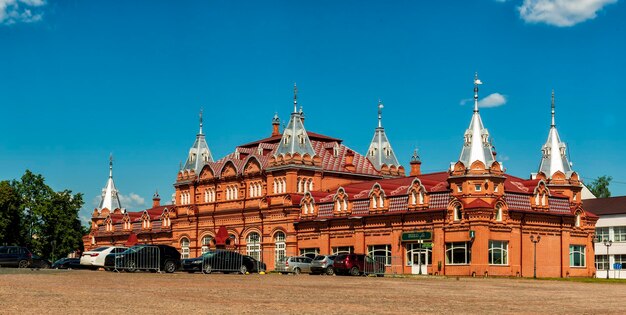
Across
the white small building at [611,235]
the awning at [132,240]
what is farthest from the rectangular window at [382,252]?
the awning at [132,240]

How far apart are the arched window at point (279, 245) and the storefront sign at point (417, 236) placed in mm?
16774

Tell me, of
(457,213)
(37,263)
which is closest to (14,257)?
(37,263)

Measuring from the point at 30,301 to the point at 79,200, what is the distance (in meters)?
99.0

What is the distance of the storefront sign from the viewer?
71.8 meters

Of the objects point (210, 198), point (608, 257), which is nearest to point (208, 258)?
point (210, 198)

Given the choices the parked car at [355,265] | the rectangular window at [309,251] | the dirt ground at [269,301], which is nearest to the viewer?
the dirt ground at [269,301]

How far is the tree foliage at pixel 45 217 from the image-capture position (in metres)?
114

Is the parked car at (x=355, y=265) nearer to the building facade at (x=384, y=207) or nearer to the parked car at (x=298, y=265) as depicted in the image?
the parked car at (x=298, y=265)

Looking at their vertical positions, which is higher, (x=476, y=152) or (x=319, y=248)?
(x=476, y=152)

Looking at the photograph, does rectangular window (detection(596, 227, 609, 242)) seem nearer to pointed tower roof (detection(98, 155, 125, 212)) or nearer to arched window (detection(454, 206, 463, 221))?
arched window (detection(454, 206, 463, 221))

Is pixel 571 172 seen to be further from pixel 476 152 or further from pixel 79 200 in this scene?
pixel 79 200

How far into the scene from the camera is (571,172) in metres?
80.0

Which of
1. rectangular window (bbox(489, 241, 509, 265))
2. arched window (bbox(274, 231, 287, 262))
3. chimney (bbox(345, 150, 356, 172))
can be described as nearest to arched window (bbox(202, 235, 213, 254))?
arched window (bbox(274, 231, 287, 262))

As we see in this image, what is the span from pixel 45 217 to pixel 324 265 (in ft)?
209
